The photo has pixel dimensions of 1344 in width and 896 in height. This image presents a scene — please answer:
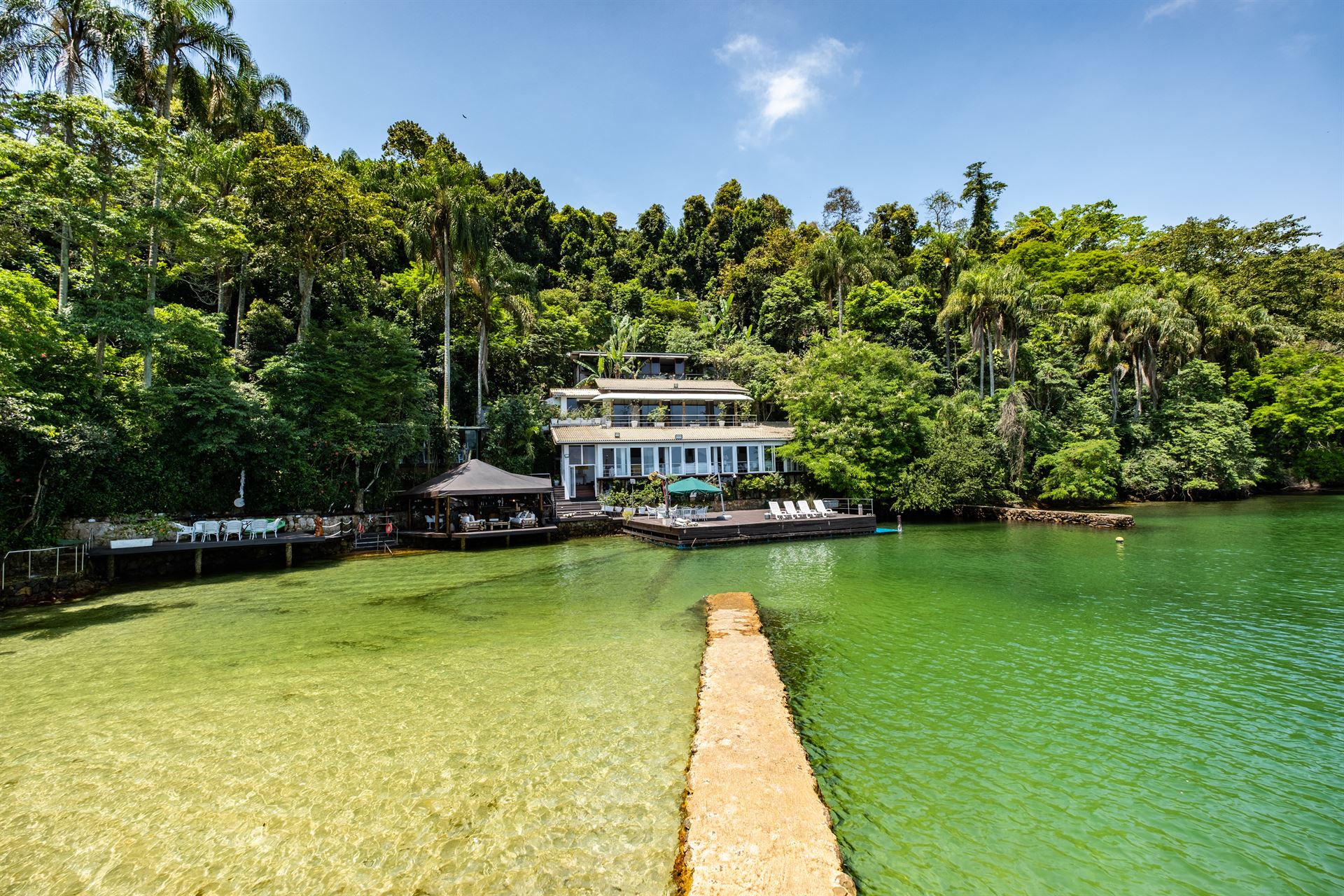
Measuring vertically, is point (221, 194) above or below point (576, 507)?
above

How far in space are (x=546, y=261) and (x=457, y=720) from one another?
183 ft

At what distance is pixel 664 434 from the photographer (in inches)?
1215

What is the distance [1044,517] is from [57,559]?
37.7 metres

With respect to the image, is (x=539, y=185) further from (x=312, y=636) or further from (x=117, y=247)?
(x=312, y=636)

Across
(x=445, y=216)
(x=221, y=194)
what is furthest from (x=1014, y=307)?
(x=221, y=194)

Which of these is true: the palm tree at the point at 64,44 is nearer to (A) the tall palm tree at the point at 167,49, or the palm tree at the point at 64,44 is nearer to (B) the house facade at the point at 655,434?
(A) the tall palm tree at the point at 167,49

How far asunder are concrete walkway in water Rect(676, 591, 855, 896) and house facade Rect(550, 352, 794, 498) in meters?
22.0

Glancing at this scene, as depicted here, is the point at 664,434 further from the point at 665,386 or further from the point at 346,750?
the point at 346,750

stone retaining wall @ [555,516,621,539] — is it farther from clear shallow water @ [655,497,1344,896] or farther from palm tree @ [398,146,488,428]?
clear shallow water @ [655,497,1344,896]

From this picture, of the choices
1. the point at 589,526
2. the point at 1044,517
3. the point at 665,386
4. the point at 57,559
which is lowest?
the point at 1044,517

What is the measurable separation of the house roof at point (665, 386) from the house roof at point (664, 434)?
→ 316 cm

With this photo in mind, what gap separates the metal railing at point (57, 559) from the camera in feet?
47.0

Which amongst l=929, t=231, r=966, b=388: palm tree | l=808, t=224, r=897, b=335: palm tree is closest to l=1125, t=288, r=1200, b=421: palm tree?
l=929, t=231, r=966, b=388: palm tree

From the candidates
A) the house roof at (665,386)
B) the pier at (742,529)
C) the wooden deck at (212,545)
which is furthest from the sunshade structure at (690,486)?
the wooden deck at (212,545)
